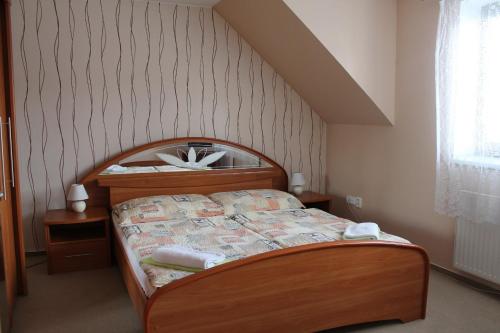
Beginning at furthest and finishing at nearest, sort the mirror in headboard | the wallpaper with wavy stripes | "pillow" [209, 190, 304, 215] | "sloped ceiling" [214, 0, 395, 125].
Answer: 1. the mirror in headboard
2. "pillow" [209, 190, 304, 215]
3. the wallpaper with wavy stripes
4. "sloped ceiling" [214, 0, 395, 125]

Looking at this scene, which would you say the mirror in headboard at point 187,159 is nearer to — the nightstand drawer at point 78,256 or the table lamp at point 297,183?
the table lamp at point 297,183

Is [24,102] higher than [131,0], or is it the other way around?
[131,0]

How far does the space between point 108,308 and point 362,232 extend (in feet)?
5.44

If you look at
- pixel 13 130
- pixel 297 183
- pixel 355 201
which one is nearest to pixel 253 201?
pixel 297 183

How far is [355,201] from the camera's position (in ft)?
13.9

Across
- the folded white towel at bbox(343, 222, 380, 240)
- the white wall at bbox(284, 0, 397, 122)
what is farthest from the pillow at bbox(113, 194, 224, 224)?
the white wall at bbox(284, 0, 397, 122)

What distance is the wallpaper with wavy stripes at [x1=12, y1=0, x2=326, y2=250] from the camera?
141 inches

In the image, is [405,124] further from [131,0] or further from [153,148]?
[131,0]

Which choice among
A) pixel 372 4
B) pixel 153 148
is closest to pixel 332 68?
pixel 372 4

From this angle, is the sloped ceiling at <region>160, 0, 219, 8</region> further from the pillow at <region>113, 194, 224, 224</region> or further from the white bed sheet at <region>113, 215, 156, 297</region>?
the white bed sheet at <region>113, 215, 156, 297</region>

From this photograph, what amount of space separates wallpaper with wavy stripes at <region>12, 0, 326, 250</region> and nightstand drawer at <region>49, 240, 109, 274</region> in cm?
48

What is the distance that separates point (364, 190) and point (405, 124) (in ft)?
2.62

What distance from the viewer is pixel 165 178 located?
3930 mm

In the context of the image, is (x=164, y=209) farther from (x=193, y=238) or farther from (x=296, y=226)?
(x=296, y=226)
